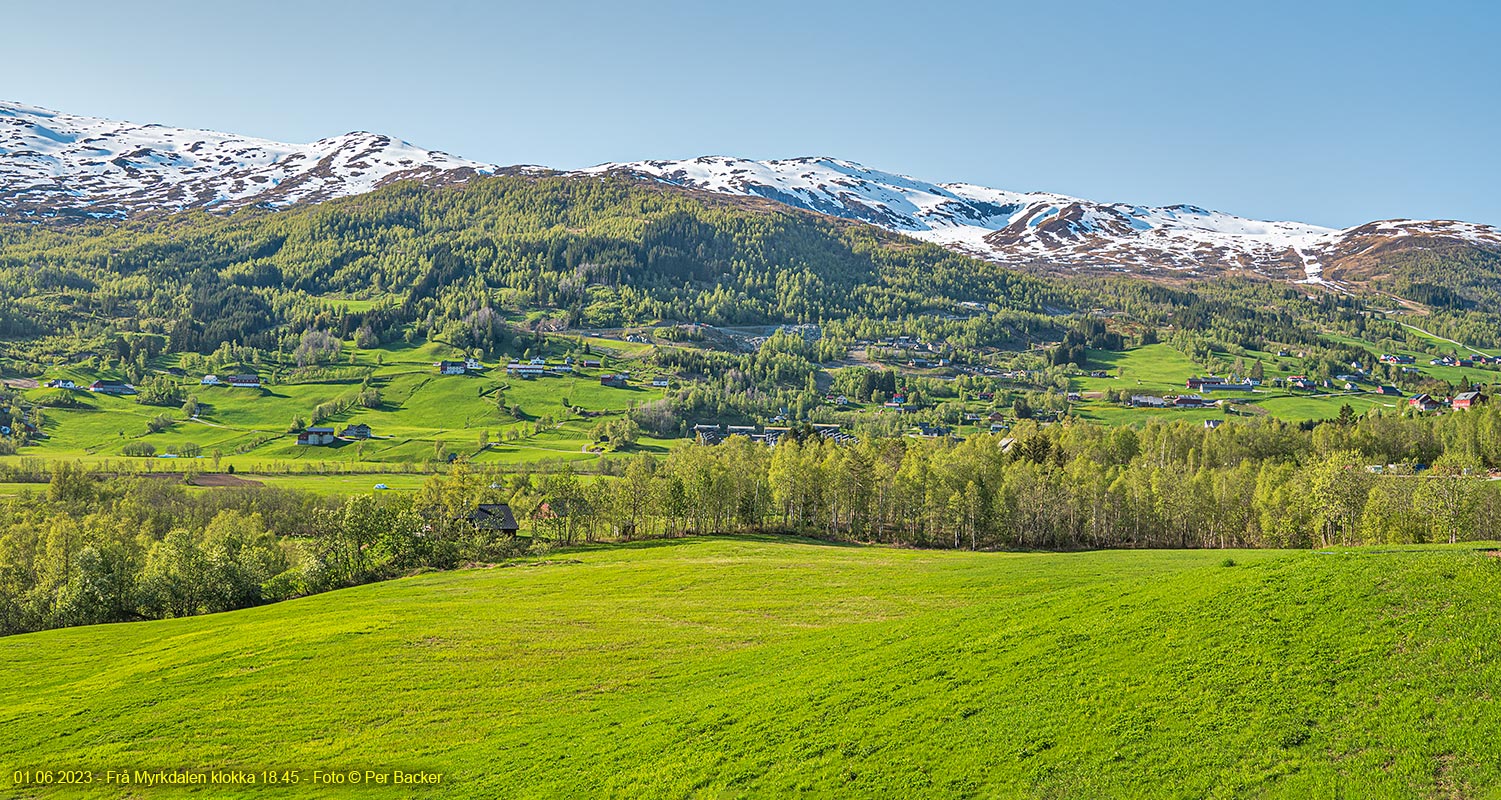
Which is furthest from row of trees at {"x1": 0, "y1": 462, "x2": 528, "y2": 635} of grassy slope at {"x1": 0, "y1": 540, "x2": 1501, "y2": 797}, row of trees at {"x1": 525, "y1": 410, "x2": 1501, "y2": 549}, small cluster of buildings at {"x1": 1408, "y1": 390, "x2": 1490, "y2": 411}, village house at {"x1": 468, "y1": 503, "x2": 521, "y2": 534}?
small cluster of buildings at {"x1": 1408, "y1": 390, "x2": 1490, "y2": 411}

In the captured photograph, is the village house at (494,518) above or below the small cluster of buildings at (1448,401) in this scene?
below

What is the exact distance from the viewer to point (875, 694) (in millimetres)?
30188

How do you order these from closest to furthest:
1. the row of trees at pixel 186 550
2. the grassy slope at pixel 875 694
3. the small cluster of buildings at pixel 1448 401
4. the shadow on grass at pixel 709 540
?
the grassy slope at pixel 875 694 < the row of trees at pixel 186 550 < the shadow on grass at pixel 709 540 < the small cluster of buildings at pixel 1448 401

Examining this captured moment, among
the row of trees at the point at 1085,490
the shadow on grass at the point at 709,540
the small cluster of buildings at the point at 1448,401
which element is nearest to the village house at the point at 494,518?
the row of trees at the point at 1085,490

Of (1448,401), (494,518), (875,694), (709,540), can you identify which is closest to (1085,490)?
(709,540)

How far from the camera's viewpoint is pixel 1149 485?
10338 centimetres

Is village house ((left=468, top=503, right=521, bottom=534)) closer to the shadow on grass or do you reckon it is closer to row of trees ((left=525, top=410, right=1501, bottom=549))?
row of trees ((left=525, top=410, right=1501, bottom=549))

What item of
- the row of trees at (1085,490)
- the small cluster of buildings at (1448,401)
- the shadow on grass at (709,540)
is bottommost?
the shadow on grass at (709,540)

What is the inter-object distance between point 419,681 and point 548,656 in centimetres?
689

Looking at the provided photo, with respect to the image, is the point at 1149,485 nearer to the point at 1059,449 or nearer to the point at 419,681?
the point at 1059,449

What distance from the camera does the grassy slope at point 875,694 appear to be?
21844 millimetres

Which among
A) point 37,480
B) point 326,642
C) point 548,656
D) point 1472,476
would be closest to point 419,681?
point 548,656

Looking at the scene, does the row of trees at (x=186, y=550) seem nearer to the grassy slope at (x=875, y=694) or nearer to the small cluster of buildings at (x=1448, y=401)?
the grassy slope at (x=875, y=694)

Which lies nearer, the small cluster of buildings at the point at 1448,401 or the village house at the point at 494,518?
the village house at the point at 494,518
